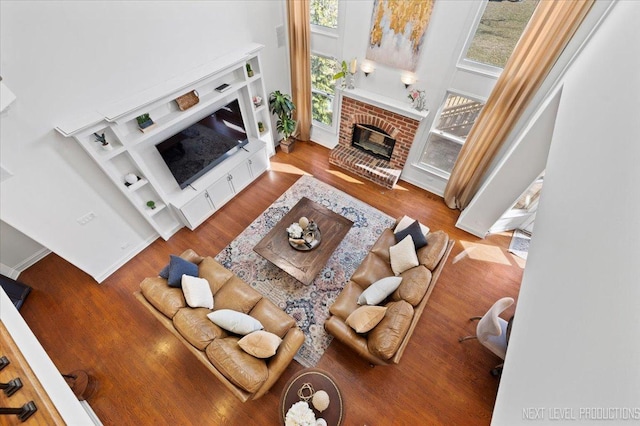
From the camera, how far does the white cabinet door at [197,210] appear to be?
424 cm

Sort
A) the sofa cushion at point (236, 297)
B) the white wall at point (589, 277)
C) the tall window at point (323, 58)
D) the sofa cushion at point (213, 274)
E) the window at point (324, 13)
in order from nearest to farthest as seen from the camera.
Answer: the white wall at point (589, 277), the sofa cushion at point (236, 297), the sofa cushion at point (213, 274), the window at point (324, 13), the tall window at point (323, 58)

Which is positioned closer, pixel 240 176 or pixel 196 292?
pixel 196 292

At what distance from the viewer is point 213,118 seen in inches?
167

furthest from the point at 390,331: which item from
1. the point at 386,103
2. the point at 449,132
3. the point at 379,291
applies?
the point at 386,103

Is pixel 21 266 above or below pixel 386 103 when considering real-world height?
below

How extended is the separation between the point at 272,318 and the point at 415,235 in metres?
2.09

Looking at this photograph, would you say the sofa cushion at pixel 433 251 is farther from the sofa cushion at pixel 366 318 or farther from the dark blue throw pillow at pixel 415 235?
the sofa cushion at pixel 366 318

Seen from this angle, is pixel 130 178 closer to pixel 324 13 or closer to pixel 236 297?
pixel 236 297

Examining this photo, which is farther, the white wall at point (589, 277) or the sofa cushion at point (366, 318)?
the sofa cushion at point (366, 318)

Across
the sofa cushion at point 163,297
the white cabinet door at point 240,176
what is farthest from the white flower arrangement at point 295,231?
the white cabinet door at point 240,176

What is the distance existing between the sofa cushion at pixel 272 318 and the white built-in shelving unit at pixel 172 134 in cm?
206

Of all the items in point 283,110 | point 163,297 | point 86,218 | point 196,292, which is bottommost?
point 196,292

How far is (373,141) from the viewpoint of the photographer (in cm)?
532

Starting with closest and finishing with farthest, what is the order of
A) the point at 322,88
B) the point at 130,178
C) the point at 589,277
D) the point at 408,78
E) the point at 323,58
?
the point at 589,277 → the point at 130,178 → the point at 408,78 → the point at 323,58 → the point at 322,88
